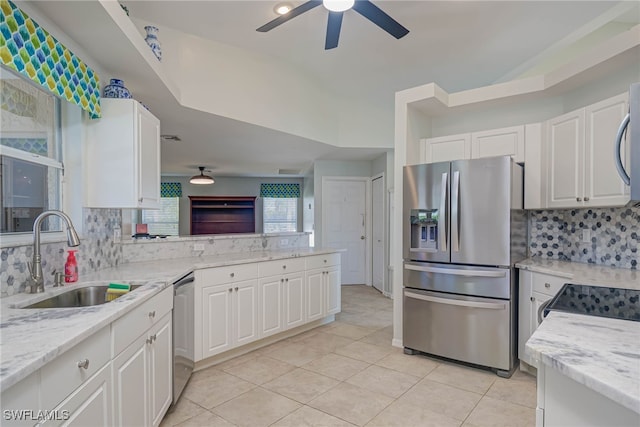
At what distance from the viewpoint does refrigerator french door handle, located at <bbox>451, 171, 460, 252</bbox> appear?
2.89 metres

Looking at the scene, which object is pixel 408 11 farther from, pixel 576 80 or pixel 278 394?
pixel 278 394

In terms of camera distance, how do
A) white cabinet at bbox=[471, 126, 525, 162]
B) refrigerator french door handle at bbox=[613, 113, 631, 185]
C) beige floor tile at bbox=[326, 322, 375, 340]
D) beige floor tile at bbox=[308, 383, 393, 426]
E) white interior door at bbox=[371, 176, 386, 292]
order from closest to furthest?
refrigerator french door handle at bbox=[613, 113, 631, 185], beige floor tile at bbox=[308, 383, 393, 426], white cabinet at bbox=[471, 126, 525, 162], beige floor tile at bbox=[326, 322, 375, 340], white interior door at bbox=[371, 176, 386, 292]

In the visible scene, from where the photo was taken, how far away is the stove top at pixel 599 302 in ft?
4.21

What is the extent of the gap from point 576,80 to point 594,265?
4.84 ft

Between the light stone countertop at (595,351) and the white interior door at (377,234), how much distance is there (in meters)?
4.55

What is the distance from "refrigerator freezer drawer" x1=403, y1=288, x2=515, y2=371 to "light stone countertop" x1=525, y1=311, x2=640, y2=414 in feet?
5.51

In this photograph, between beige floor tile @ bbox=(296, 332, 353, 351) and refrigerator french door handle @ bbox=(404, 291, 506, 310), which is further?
beige floor tile @ bbox=(296, 332, 353, 351)

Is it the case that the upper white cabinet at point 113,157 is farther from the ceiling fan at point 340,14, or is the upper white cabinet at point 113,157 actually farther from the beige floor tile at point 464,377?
the beige floor tile at point 464,377

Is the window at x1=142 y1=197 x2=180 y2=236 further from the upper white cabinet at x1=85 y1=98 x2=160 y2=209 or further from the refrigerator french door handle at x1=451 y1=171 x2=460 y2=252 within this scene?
the refrigerator french door handle at x1=451 y1=171 x2=460 y2=252

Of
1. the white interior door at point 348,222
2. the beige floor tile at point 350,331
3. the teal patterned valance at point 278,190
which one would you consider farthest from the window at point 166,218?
the beige floor tile at point 350,331

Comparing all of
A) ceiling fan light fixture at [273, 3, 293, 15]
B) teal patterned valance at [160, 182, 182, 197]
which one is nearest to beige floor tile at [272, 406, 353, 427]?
ceiling fan light fixture at [273, 3, 293, 15]

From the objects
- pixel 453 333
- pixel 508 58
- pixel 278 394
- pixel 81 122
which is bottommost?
pixel 278 394

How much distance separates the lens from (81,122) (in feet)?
7.14

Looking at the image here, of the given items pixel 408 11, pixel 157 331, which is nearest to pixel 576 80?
pixel 408 11
